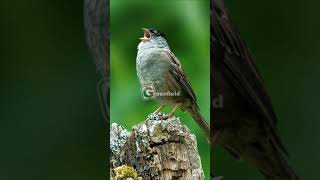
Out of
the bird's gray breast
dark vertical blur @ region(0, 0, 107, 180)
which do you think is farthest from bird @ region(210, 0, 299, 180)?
dark vertical blur @ region(0, 0, 107, 180)

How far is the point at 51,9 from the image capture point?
10.1 feet

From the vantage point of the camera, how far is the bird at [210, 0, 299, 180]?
2.85 meters

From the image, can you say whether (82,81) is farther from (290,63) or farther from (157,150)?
(290,63)

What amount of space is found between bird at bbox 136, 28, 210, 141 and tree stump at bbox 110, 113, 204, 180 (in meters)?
0.09

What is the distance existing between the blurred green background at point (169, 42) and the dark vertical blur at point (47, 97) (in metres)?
0.25

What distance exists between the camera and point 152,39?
2.82m

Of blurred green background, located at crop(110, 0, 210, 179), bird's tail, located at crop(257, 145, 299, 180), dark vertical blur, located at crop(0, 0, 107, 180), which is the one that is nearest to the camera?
blurred green background, located at crop(110, 0, 210, 179)

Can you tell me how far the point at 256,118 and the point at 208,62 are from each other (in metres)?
0.45

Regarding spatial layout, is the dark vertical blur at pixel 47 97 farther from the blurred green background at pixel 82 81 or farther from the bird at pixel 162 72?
the bird at pixel 162 72

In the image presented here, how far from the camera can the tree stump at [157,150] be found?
282cm

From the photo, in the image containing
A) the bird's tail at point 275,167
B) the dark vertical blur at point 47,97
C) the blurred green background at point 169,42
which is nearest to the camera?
the blurred green background at point 169,42

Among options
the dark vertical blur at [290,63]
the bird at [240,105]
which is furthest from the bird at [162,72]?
the dark vertical blur at [290,63]

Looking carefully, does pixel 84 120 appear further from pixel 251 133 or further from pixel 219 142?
pixel 251 133

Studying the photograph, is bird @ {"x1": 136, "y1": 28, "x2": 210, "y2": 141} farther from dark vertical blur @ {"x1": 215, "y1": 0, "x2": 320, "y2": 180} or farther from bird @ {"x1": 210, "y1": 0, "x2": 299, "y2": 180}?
dark vertical blur @ {"x1": 215, "y1": 0, "x2": 320, "y2": 180}
